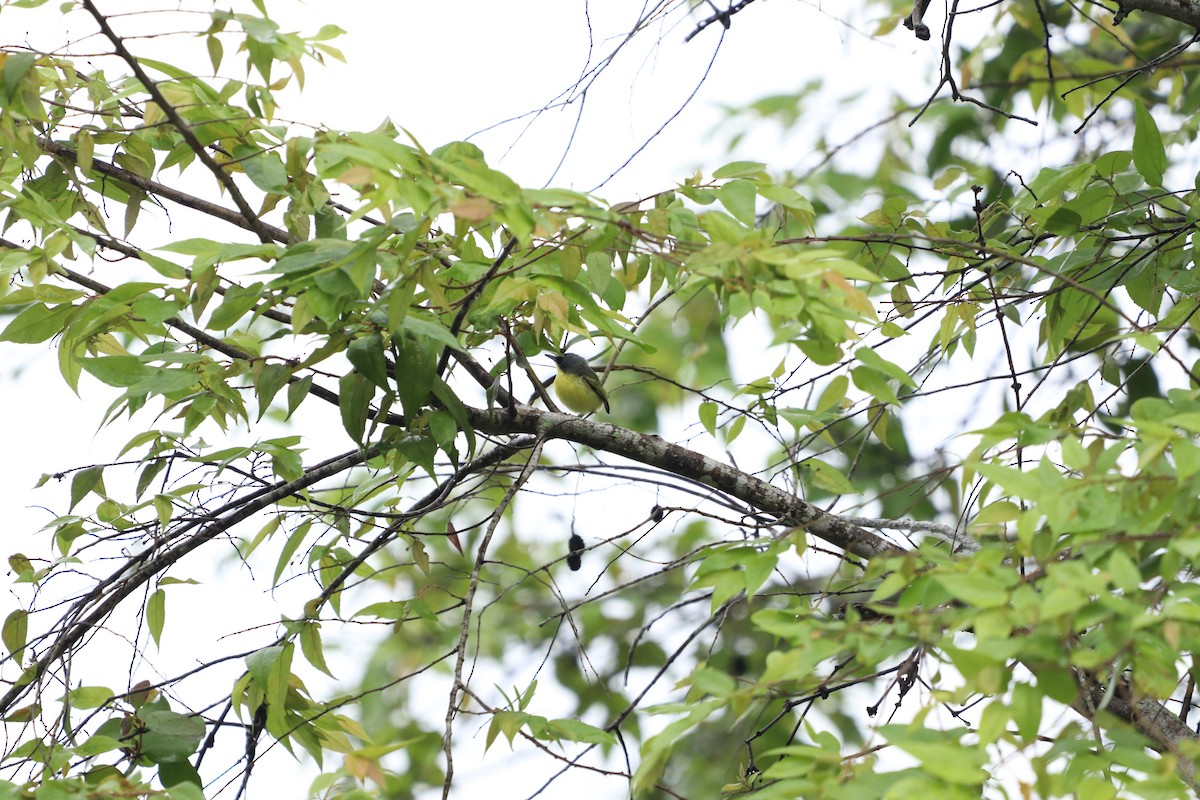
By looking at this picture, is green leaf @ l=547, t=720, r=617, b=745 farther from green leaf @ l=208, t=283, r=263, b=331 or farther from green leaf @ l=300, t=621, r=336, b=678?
green leaf @ l=208, t=283, r=263, b=331

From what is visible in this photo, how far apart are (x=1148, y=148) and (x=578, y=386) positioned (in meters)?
1.58

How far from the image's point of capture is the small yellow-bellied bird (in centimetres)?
291

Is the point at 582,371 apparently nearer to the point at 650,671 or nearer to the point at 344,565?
the point at 344,565

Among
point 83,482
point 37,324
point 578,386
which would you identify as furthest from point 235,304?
point 578,386

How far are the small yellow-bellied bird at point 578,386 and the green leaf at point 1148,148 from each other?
4.68ft

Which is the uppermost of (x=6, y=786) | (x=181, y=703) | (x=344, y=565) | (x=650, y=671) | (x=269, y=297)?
(x=650, y=671)

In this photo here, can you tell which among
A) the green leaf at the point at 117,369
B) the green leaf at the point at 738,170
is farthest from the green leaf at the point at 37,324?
the green leaf at the point at 738,170

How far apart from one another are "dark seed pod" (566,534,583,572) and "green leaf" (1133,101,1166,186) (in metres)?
1.23

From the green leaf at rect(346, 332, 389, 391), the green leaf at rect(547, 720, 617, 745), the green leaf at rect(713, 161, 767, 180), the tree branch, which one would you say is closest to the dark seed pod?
the green leaf at rect(547, 720, 617, 745)

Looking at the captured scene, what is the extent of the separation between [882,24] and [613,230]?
3174 millimetres

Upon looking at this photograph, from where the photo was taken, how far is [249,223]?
1.82 metres

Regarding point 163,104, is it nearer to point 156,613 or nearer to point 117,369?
point 117,369

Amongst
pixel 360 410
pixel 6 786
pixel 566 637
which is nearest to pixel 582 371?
pixel 360 410

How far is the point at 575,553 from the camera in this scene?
204cm
